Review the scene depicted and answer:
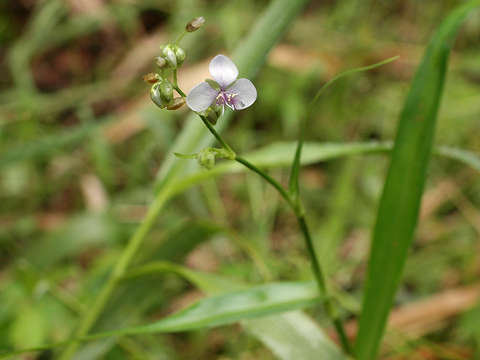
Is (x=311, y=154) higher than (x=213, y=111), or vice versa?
(x=311, y=154)

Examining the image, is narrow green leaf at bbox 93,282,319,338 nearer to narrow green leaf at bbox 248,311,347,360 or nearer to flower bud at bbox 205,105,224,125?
narrow green leaf at bbox 248,311,347,360

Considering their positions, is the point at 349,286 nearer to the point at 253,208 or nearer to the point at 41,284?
the point at 253,208

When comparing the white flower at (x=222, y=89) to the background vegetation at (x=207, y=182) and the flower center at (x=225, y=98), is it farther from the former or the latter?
the background vegetation at (x=207, y=182)

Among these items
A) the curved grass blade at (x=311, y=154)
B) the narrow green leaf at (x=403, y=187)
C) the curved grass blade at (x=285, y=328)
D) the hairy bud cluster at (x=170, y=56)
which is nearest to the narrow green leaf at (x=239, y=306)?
the curved grass blade at (x=285, y=328)

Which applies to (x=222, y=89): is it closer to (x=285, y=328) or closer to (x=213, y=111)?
(x=213, y=111)

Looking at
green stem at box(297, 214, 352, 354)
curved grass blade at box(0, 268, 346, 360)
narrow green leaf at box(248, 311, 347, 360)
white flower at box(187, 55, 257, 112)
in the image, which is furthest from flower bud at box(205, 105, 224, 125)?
narrow green leaf at box(248, 311, 347, 360)


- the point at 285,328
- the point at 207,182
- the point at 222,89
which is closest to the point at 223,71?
the point at 222,89

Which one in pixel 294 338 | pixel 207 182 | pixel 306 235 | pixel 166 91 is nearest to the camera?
pixel 166 91
